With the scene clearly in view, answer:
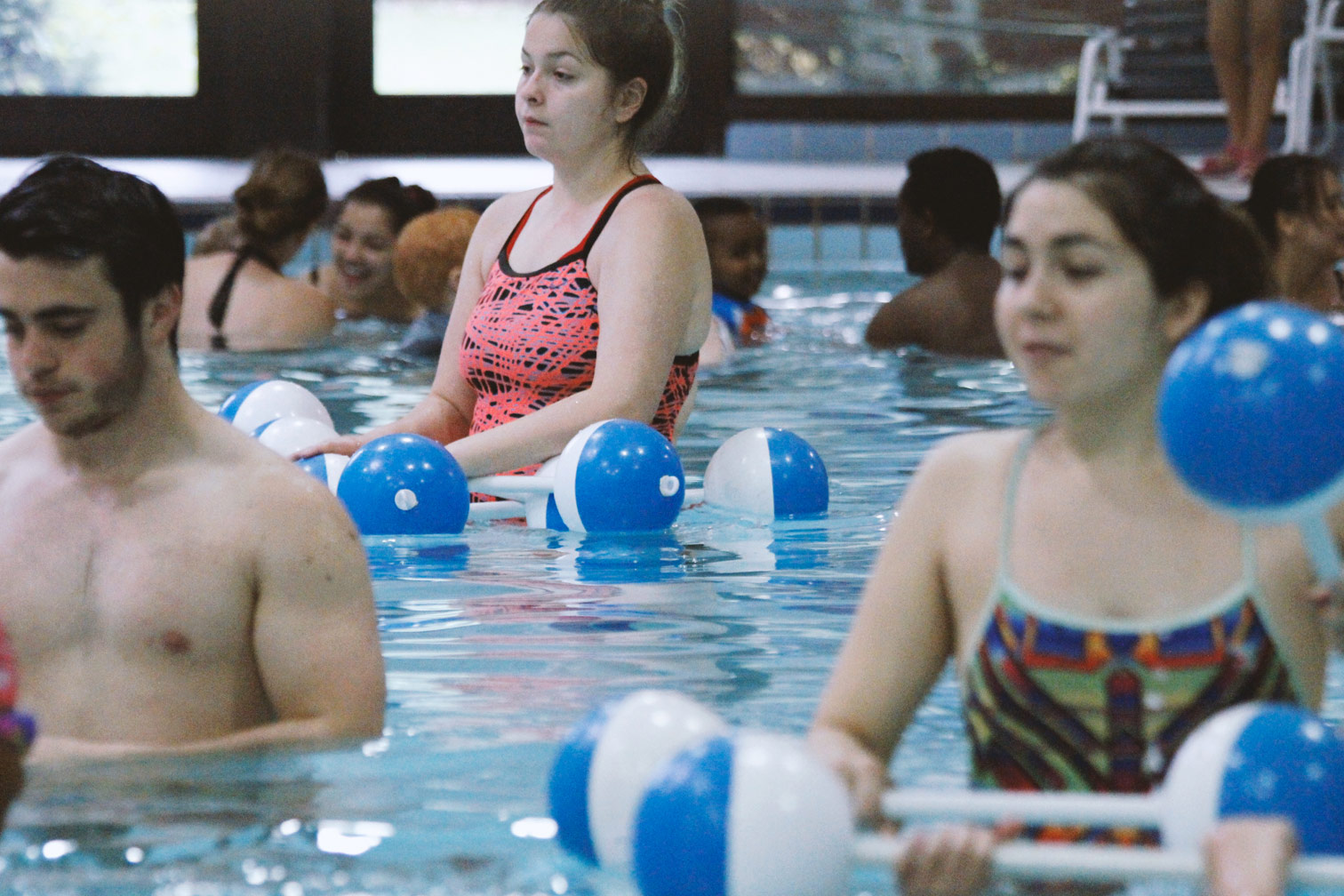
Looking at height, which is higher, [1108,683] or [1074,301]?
[1074,301]

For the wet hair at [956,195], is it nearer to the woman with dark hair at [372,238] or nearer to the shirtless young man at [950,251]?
the shirtless young man at [950,251]

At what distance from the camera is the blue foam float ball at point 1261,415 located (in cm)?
191

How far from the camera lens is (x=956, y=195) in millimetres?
7844

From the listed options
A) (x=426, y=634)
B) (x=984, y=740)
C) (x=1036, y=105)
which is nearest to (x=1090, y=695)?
(x=984, y=740)

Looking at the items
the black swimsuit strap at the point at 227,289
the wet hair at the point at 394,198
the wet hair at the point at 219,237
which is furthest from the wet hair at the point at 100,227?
the wet hair at the point at 219,237

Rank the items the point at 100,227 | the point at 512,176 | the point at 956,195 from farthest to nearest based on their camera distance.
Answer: the point at 512,176, the point at 956,195, the point at 100,227

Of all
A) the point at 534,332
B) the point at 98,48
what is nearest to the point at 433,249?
the point at 534,332

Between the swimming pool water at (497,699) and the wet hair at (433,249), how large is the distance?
68cm

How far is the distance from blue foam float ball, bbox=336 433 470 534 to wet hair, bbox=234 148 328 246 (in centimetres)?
307

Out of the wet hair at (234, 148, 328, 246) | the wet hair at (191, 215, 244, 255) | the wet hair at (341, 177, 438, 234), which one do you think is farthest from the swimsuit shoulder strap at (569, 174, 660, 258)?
the wet hair at (191, 215, 244, 255)

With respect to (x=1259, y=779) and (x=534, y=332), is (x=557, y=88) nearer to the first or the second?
(x=534, y=332)

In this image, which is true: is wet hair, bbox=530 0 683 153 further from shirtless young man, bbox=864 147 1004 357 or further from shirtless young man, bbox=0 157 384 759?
shirtless young man, bbox=864 147 1004 357

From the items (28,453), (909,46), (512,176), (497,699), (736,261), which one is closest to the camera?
(28,453)

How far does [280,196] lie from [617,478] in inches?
136
